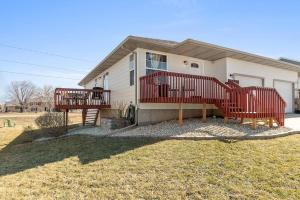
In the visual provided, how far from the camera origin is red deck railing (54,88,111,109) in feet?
36.3

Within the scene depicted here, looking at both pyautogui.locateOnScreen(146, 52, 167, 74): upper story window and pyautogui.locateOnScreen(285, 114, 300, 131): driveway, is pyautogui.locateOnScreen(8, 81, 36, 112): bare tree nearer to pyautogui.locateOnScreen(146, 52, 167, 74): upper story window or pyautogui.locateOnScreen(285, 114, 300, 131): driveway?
pyautogui.locateOnScreen(146, 52, 167, 74): upper story window

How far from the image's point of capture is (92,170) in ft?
16.0

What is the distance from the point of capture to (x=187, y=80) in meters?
9.40

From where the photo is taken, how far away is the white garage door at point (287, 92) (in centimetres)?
1447

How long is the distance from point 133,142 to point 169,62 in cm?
511

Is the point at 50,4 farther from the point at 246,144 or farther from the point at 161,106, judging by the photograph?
the point at 246,144

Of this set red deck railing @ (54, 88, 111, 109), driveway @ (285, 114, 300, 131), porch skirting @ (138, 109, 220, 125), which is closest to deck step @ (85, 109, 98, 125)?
red deck railing @ (54, 88, 111, 109)

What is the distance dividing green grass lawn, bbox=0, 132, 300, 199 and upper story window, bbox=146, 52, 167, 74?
4.51m

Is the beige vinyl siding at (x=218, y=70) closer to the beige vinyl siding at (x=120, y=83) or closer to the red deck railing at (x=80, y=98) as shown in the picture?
the beige vinyl siding at (x=120, y=83)

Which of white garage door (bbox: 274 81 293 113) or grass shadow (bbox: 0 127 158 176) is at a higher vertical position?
white garage door (bbox: 274 81 293 113)

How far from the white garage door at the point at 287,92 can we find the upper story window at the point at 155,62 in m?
8.69

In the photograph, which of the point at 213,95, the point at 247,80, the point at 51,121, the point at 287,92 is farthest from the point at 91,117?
the point at 287,92

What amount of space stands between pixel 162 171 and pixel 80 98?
8533 millimetres

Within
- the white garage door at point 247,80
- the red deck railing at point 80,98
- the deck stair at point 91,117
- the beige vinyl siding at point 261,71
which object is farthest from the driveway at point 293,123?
the deck stair at point 91,117
